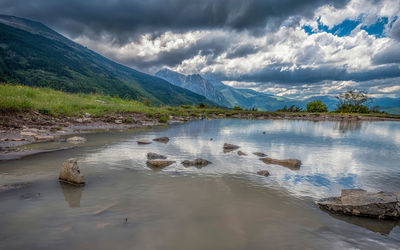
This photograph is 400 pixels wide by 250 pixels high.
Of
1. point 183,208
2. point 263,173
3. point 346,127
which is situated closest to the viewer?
point 183,208

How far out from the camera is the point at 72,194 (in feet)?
18.9

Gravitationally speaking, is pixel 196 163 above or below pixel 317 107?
below

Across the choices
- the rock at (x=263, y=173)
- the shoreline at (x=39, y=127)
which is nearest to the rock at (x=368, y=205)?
the rock at (x=263, y=173)

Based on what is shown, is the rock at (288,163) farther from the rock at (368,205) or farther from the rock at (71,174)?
the rock at (71,174)

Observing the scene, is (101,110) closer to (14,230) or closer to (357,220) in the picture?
(14,230)

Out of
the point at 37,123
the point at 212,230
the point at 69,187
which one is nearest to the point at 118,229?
the point at 212,230

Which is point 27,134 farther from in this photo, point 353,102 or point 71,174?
point 353,102

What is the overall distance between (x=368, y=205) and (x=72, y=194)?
791 centimetres

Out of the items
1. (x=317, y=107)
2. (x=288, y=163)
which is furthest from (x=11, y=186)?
(x=317, y=107)

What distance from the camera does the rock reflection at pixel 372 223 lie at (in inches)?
184

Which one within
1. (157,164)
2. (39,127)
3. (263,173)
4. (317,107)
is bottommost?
(263,173)

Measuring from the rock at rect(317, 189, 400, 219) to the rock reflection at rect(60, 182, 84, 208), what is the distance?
6650mm

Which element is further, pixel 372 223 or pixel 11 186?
pixel 11 186

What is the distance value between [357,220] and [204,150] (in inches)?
331
